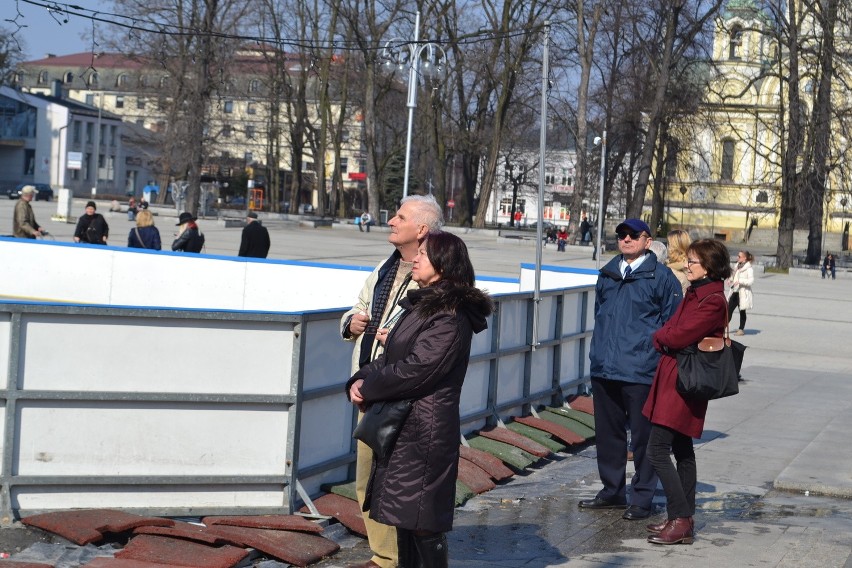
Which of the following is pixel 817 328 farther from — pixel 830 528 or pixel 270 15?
pixel 270 15

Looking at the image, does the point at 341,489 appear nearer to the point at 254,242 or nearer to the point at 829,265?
the point at 254,242

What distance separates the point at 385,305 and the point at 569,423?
5.60m

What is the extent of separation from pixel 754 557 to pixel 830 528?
1.02 meters

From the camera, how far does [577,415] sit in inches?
440

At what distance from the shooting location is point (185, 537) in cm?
604

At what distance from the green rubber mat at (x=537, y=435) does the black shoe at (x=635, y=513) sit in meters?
2.32

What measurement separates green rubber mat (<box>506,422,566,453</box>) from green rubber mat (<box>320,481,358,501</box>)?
2.83m

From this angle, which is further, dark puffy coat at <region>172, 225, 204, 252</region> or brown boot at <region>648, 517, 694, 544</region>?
dark puffy coat at <region>172, 225, 204, 252</region>

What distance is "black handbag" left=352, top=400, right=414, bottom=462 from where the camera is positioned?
4.62 m

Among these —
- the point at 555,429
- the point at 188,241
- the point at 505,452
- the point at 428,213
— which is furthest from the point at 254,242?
the point at 428,213

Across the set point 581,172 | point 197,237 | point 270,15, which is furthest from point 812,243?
point 197,237

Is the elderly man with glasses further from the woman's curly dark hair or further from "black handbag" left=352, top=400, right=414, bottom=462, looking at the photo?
"black handbag" left=352, top=400, right=414, bottom=462

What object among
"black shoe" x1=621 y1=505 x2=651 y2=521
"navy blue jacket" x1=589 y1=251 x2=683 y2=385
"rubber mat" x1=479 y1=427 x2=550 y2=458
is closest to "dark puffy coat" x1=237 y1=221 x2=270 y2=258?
"rubber mat" x1=479 y1=427 x2=550 y2=458

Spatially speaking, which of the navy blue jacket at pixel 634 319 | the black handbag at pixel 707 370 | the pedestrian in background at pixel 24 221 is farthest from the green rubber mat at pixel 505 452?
the pedestrian in background at pixel 24 221
